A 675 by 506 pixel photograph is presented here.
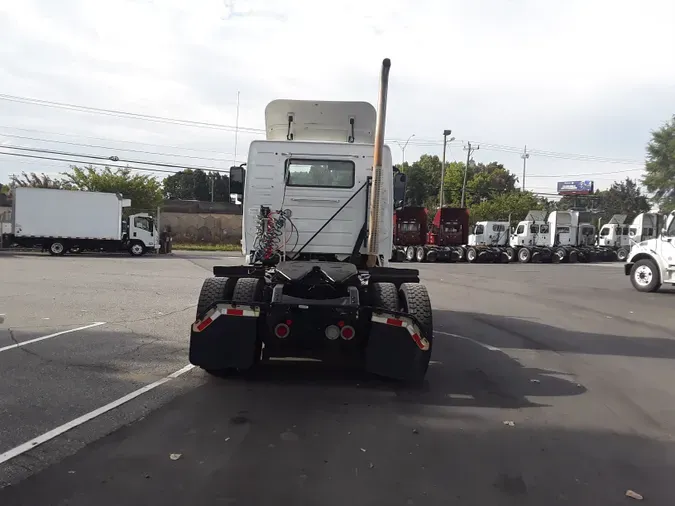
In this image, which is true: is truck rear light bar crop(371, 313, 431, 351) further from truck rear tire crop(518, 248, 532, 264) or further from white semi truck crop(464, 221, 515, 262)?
truck rear tire crop(518, 248, 532, 264)

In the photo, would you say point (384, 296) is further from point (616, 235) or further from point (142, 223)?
point (616, 235)

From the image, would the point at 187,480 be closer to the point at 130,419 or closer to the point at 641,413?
the point at 130,419

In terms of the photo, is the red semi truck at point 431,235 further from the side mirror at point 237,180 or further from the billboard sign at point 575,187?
the billboard sign at point 575,187

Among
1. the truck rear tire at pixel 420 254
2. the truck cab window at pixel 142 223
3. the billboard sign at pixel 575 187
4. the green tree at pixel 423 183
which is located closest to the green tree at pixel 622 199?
the billboard sign at pixel 575 187

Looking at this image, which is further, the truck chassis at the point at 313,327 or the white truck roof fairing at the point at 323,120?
the white truck roof fairing at the point at 323,120

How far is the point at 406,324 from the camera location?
20.4 ft

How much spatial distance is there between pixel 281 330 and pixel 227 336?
56 centimetres

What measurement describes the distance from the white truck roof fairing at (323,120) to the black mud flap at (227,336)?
3877 millimetres

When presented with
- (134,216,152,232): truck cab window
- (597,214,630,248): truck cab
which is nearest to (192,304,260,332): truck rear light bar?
(134,216,152,232): truck cab window

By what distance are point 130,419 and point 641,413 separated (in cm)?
479

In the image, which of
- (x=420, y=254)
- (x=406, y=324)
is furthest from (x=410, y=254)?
(x=406, y=324)

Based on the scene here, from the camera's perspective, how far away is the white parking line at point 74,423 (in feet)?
14.4

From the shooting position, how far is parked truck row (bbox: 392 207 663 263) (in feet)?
120

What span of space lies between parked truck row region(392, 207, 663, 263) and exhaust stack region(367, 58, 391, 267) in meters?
26.4
